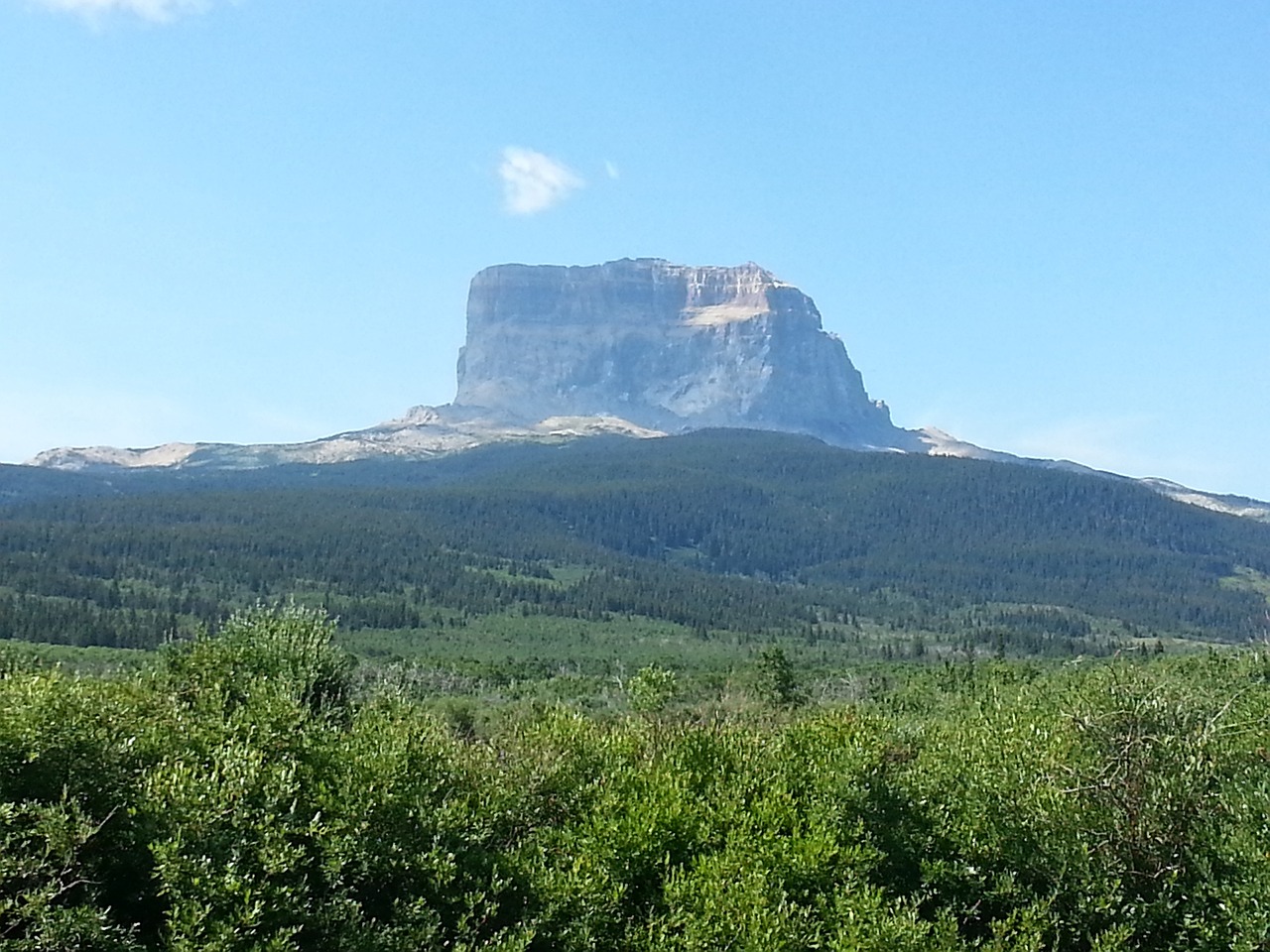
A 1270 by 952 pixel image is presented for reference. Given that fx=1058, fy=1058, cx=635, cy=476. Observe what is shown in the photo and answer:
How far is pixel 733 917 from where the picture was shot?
71.1 ft

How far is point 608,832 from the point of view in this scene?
2495 centimetres

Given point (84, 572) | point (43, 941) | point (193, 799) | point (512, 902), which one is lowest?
point (84, 572)

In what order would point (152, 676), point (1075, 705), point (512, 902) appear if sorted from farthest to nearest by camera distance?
1. point (152, 676)
2. point (1075, 705)
3. point (512, 902)

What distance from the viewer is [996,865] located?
2591 centimetres

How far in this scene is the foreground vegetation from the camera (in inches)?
814

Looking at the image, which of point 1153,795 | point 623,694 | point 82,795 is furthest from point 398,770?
point 623,694

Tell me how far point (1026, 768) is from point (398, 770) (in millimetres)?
15282

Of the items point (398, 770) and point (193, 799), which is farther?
point (398, 770)

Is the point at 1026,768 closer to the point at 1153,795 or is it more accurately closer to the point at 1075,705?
the point at 1153,795

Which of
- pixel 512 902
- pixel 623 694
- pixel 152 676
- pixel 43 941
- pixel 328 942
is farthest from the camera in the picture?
pixel 623 694

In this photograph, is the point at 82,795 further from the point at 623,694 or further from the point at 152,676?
the point at 623,694

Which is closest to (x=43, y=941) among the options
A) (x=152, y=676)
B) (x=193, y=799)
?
(x=193, y=799)

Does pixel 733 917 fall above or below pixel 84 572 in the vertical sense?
above

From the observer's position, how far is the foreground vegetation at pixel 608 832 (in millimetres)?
20672
